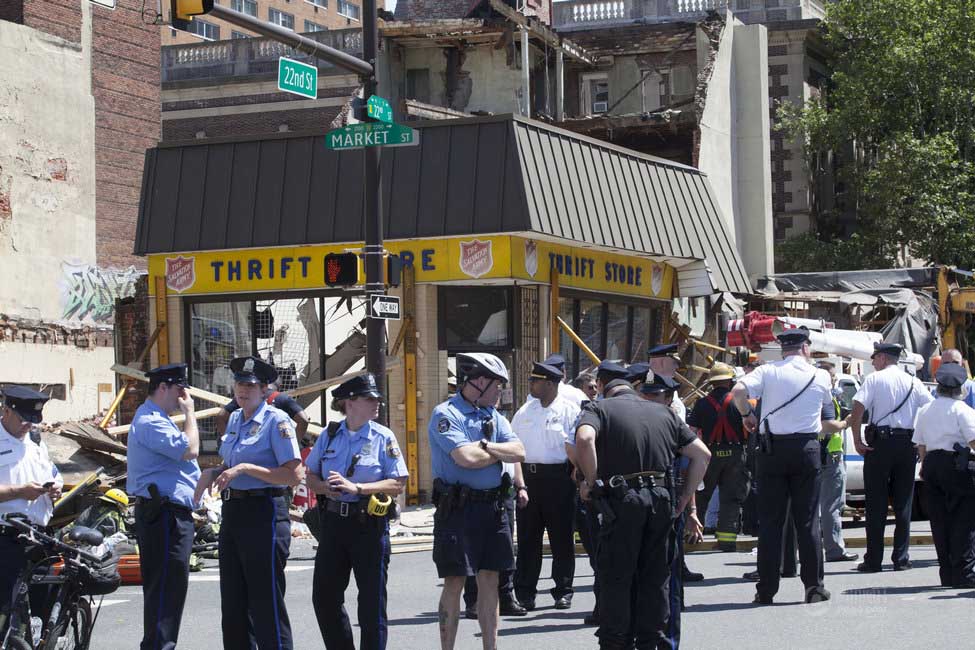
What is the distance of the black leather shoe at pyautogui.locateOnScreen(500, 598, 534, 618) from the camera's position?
1148cm

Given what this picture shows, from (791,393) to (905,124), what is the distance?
31079 millimetres

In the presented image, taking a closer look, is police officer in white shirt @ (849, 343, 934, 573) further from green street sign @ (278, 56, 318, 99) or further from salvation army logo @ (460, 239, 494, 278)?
salvation army logo @ (460, 239, 494, 278)

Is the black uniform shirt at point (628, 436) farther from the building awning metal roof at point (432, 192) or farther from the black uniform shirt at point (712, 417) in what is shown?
the building awning metal roof at point (432, 192)

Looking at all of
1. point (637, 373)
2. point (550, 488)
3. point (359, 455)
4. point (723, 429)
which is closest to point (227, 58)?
point (723, 429)

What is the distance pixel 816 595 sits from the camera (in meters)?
11.5

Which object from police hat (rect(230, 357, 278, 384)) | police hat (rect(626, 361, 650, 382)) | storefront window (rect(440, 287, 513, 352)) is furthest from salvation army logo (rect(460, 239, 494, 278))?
police hat (rect(230, 357, 278, 384))

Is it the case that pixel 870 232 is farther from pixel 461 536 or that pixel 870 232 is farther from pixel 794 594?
pixel 461 536

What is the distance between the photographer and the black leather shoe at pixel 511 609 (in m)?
11.5

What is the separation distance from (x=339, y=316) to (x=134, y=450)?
13.5 metres

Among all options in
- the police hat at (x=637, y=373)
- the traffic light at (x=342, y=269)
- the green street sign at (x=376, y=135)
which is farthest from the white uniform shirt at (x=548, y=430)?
the green street sign at (x=376, y=135)

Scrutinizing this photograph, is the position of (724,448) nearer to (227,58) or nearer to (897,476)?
(897,476)

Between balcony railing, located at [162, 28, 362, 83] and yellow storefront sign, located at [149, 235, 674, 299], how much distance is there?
2213cm

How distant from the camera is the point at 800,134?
42156 millimetres

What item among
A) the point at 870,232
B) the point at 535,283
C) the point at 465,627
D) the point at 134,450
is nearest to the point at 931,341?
the point at 535,283
